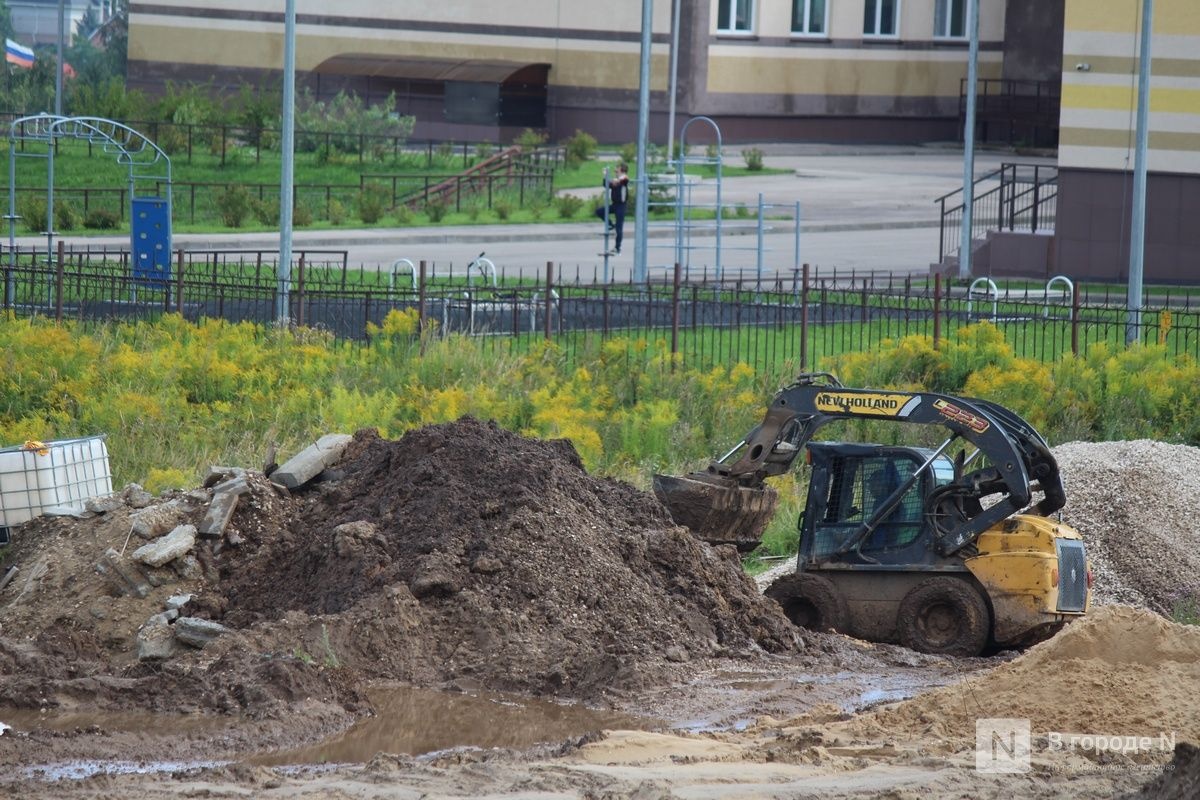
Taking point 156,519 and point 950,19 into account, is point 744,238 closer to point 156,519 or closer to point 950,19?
point 950,19

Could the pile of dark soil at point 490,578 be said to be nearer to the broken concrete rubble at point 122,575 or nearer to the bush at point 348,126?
the broken concrete rubble at point 122,575

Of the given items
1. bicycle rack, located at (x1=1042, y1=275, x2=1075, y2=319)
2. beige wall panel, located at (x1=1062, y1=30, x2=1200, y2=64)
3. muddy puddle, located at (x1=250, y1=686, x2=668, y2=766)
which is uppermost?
beige wall panel, located at (x1=1062, y1=30, x2=1200, y2=64)

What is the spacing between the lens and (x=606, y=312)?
22109 mm

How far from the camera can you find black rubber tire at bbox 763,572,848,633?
12.9 m

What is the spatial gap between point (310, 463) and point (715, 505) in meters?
3.09

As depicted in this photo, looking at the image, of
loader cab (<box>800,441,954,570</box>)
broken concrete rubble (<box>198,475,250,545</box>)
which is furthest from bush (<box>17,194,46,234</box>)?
loader cab (<box>800,441,954,570</box>)

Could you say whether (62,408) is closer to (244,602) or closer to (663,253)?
(244,602)

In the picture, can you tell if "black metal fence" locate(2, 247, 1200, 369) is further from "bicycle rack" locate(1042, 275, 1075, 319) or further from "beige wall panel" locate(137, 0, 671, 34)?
"beige wall panel" locate(137, 0, 671, 34)

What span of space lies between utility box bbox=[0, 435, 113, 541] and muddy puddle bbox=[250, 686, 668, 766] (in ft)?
14.0

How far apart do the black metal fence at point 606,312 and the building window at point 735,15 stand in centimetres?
3134

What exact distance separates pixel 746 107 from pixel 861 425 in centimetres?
3875

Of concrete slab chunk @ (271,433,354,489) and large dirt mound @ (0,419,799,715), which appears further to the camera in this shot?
concrete slab chunk @ (271,433,354,489)

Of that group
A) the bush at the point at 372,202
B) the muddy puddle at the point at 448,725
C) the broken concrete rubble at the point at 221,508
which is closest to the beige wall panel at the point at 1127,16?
the bush at the point at 372,202

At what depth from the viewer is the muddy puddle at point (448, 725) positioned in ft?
31.7
